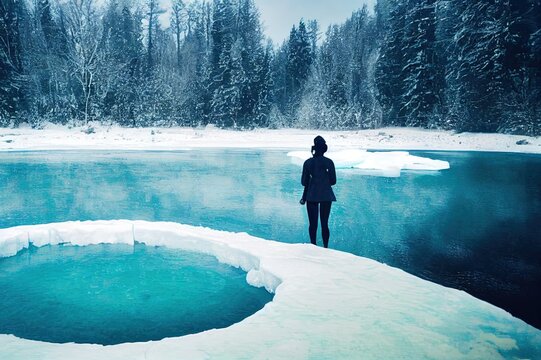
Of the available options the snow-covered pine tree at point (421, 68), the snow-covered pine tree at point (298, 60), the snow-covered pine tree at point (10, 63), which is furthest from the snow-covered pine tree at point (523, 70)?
the snow-covered pine tree at point (10, 63)

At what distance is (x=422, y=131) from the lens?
3719 centimetres

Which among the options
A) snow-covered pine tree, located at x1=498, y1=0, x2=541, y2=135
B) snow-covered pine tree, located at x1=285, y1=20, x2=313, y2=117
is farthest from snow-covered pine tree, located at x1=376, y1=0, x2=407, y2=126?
snow-covered pine tree, located at x1=498, y1=0, x2=541, y2=135

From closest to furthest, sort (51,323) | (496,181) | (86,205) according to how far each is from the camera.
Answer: (51,323) < (86,205) < (496,181)

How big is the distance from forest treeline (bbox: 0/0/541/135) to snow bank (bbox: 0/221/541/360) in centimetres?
3055

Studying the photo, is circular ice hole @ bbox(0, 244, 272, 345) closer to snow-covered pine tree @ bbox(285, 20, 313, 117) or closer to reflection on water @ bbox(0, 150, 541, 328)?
reflection on water @ bbox(0, 150, 541, 328)

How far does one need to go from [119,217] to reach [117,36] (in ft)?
147

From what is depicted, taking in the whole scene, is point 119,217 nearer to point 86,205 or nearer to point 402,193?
point 86,205

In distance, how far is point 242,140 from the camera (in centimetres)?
3481

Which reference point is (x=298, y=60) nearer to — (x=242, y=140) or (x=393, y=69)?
(x=393, y=69)

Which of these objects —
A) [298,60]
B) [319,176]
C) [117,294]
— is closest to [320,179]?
[319,176]

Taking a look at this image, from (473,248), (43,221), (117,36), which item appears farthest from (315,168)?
(117,36)

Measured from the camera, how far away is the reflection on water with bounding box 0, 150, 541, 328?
6133 millimetres

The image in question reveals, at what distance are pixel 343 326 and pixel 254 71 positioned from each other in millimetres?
43267

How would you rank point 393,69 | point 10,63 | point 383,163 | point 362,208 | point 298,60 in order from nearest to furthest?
Answer: point 362,208, point 383,163, point 10,63, point 393,69, point 298,60
